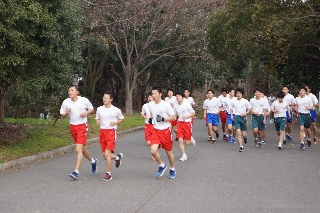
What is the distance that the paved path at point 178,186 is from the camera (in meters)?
7.45

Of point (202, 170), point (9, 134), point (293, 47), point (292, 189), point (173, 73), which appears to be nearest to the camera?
point (292, 189)

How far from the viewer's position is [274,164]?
12094 millimetres

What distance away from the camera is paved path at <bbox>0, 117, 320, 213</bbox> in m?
7.45

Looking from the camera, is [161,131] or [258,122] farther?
[258,122]

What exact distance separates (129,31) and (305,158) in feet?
86.1

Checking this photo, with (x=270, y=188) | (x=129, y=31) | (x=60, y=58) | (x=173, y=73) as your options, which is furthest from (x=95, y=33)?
(x=270, y=188)

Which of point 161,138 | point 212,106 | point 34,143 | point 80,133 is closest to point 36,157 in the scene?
point 34,143

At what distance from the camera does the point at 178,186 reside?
9094 mm

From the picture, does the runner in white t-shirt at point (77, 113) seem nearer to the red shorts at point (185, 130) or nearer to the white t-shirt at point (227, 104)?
the red shorts at point (185, 130)

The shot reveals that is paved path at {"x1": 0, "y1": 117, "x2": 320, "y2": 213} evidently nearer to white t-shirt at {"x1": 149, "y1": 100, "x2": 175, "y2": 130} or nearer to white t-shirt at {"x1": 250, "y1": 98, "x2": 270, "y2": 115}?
white t-shirt at {"x1": 149, "y1": 100, "x2": 175, "y2": 130}

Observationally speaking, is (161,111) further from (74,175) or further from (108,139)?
(74,175)

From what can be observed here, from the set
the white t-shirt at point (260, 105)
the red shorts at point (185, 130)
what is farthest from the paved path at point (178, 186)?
the white t-shirt at point (260, 105)

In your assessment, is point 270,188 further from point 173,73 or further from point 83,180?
point 173,73

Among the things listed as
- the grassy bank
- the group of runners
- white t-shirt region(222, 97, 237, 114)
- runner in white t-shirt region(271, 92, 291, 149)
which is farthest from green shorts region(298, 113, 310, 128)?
the grassy bank
